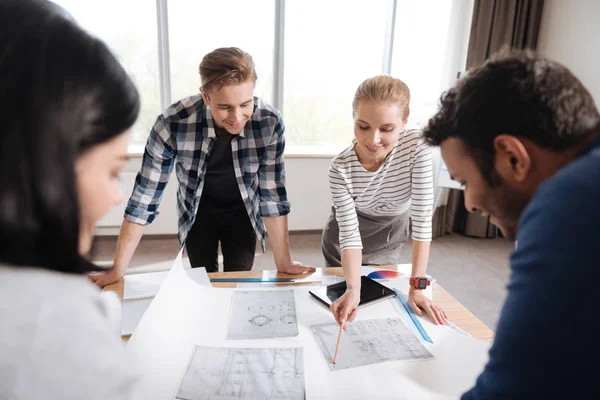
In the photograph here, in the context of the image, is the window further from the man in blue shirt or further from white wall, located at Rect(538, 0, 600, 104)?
the man in blue shirt

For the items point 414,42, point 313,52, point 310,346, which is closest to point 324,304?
point 310,346

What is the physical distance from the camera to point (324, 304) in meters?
1.06

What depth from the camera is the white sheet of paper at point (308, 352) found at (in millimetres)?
750

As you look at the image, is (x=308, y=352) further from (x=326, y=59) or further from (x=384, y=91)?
(x=326, y=59)

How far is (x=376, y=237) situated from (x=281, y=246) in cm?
43

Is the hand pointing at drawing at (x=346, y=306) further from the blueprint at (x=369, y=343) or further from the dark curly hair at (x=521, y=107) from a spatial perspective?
the dark curly hair at (x=521, y=107)

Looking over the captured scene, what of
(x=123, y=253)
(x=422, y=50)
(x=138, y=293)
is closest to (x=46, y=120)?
(x=138, y=293)

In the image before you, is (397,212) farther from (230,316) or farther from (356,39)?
(356,39)

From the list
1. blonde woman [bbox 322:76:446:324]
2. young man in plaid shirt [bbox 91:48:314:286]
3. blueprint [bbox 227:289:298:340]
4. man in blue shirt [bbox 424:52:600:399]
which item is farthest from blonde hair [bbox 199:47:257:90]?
man in blue shirt [bbox 424:52:600:399]

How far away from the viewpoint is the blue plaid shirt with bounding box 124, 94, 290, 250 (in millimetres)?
1314

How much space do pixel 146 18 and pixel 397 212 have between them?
2563 mm

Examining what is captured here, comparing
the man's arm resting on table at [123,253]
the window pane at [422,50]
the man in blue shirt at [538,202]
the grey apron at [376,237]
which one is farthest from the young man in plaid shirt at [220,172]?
the window pane at [422,50]

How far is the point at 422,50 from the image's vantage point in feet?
10.9

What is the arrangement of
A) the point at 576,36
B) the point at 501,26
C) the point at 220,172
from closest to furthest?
the point at 220,172
the point at 576,36
the point at 501,26
